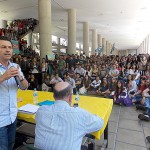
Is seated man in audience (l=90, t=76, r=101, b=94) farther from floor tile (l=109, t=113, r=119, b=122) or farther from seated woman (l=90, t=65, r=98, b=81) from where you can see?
floor tile (l=109, t=113, r=119, b=122)

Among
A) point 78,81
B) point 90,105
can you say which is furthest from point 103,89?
point 90,105

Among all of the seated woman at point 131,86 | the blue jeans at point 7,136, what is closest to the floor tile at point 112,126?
the seated woman at point 131,86

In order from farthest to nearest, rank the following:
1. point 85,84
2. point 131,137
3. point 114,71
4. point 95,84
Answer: point 114,71 → point 85,84 → point 95,84 → point 131,137

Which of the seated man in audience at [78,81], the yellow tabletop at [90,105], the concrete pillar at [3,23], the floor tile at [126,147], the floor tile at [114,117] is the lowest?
the floor tile at [126,147]

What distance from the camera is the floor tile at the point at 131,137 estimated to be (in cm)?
276

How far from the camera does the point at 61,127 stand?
1188mm

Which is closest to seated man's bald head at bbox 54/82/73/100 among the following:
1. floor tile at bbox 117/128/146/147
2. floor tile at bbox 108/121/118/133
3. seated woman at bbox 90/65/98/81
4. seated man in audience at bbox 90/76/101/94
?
floor tile at bbox 117/128/146/147

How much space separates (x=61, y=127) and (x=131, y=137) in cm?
218

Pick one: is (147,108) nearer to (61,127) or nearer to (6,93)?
(61,127)

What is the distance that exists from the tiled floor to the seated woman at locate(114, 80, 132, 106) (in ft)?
1.56

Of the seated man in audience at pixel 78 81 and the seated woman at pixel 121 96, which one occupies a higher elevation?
the seated man in audience at pixel 78 81

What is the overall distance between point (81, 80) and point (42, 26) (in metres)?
3.48

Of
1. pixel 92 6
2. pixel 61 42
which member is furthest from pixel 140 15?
pixel 61 42

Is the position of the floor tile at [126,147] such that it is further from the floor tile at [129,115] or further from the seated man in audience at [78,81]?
the seated man in audience at [78,81]
